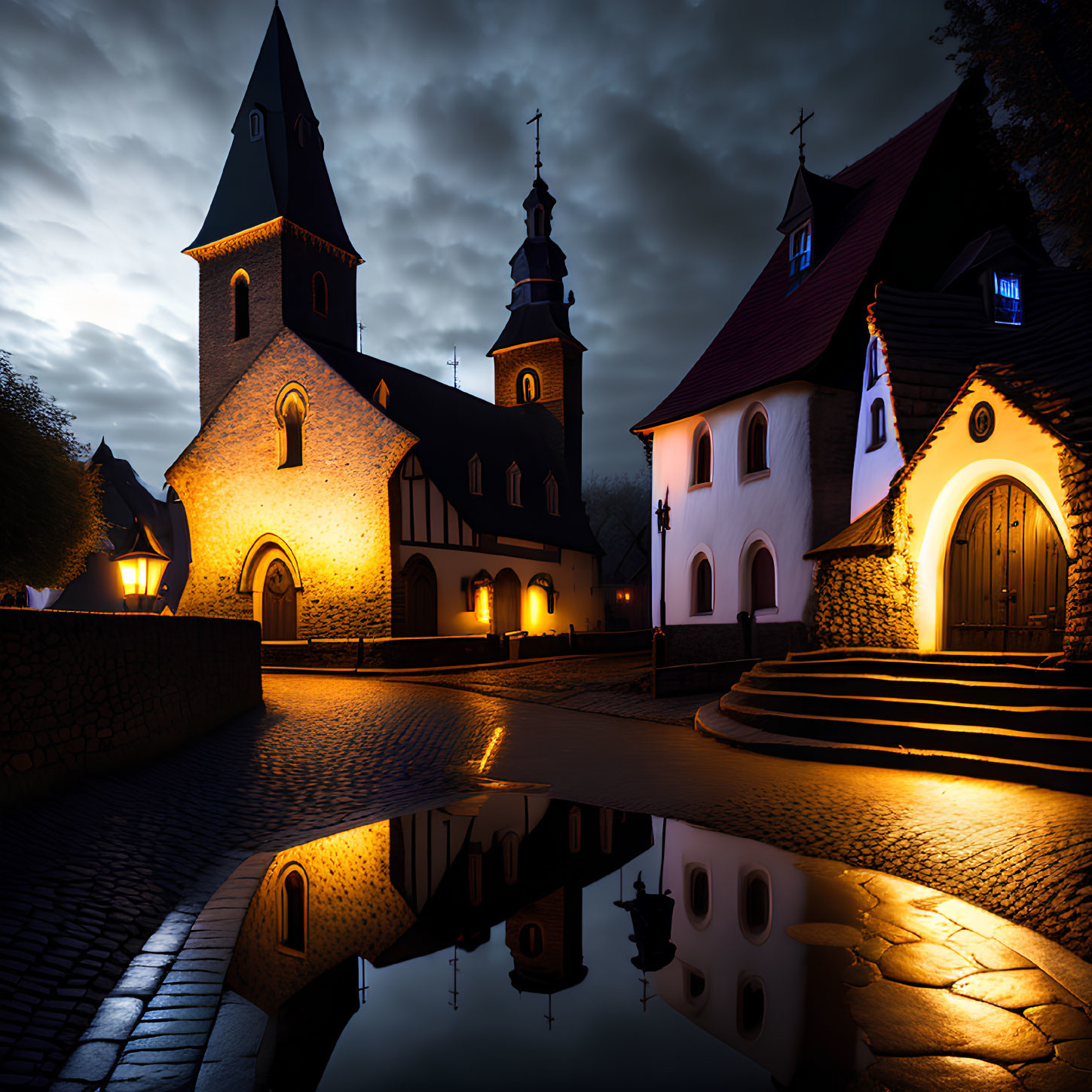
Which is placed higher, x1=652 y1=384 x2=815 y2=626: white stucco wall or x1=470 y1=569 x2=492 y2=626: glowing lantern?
x1=652 y1=384 x2=815 y2=626: white stucco wall

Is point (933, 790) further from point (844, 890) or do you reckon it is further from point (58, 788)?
point (58, 788)

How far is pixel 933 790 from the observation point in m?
7.88

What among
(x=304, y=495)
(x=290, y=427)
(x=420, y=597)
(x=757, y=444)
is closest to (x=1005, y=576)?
(x=757, y=444)

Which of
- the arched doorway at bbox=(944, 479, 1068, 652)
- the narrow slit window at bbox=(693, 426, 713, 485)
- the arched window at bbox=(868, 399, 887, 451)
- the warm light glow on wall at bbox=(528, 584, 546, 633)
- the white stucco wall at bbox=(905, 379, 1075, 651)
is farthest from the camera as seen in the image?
the warm light glow on wall at bbox=(528, 584, 546, 633)

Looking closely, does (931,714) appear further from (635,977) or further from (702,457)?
(702,457)

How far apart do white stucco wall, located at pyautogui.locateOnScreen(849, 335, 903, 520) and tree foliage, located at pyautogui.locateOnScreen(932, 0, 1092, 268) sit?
12.7ft

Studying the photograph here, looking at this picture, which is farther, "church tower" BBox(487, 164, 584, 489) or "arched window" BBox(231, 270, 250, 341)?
"church tower" BBox(487, 164, 584, 489)

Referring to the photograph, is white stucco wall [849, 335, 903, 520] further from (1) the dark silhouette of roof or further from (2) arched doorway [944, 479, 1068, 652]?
(1) the dark silhouette of roof

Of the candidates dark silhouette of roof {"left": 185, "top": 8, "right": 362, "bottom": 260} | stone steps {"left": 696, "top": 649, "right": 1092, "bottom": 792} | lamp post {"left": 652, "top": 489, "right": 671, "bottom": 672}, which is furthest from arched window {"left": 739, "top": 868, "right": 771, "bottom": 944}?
dark silhouette of roof {"left": 185, "top": 8, "right": 362, "bottom": 260}

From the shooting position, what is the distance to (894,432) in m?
15.1

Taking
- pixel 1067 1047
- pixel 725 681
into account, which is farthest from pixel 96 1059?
pixel 725 681

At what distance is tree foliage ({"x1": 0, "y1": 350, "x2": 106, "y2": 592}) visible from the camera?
Answer: 2591 cm

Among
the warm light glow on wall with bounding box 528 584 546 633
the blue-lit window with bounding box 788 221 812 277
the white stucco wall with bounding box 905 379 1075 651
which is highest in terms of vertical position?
the blue-lit window with bounding box 788 221 812 277

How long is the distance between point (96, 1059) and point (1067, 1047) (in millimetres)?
4043
